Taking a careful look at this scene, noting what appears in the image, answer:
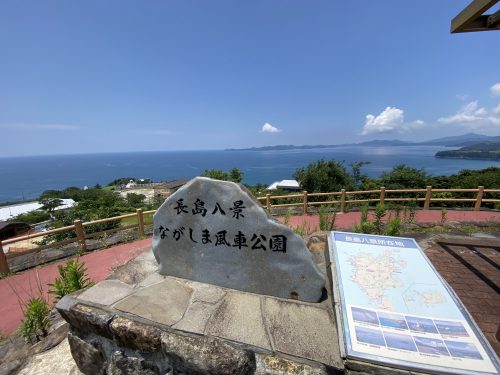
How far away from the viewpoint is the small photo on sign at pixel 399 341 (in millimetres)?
1537

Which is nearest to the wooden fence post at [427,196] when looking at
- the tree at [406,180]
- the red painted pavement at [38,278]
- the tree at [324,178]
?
the red painted pavement at [38,278]

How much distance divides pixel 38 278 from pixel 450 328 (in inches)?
254

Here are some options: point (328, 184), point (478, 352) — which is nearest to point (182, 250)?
point (478, 352)

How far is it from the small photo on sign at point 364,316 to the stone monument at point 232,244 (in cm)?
37

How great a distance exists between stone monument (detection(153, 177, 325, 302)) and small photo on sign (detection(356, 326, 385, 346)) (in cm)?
50

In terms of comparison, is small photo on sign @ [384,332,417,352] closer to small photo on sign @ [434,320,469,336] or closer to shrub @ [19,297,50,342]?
small photo on sign @ [434,320,469,336]

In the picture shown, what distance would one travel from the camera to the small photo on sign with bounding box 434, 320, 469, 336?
163cm

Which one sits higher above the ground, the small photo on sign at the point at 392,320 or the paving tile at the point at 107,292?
the small photo on sign at the point at 392,320

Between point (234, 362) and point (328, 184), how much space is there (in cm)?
1762

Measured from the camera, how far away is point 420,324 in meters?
1.69

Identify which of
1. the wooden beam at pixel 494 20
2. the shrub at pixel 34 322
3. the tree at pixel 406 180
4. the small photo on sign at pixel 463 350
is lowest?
the tree at pixel 406 180

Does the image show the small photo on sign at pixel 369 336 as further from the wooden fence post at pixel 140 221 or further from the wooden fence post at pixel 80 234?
the wooden fence post at pixel 80 234

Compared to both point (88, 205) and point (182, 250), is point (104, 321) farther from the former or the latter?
point (88, 205)

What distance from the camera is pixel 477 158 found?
111 meters
